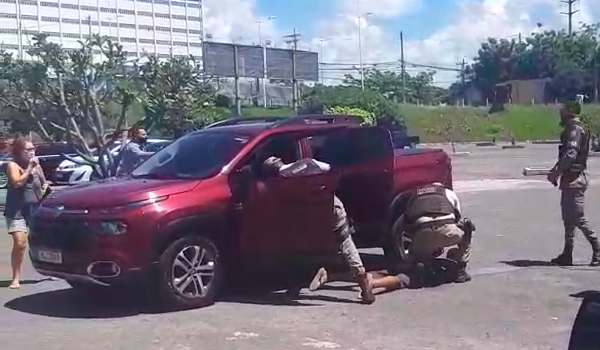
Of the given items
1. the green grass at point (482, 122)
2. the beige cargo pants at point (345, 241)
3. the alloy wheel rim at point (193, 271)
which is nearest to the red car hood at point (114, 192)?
the alloy wheel rim at point (193, 271)

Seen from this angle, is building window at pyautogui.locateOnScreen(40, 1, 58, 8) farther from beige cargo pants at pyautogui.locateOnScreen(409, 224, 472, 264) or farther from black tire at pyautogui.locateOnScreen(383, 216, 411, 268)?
beige cargo pants at pyautogui.locateOnScreen(409, 224, 472, 264)

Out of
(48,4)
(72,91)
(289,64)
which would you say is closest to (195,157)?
(72,91)

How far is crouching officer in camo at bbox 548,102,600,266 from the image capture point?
1120 cm

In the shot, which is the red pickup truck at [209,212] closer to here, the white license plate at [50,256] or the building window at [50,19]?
the white license plate at [50,256]

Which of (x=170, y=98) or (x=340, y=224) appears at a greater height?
(x=170, y=98)

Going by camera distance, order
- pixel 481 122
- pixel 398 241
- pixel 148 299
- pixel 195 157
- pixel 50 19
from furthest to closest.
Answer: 1. pixel 481 122
2. pixel 50 19
3. pixel 398 241
4. pixel 195 157
5. pixel 148 299

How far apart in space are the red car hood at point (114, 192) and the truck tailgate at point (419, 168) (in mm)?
2721

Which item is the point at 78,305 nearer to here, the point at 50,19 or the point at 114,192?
the point at 114,192

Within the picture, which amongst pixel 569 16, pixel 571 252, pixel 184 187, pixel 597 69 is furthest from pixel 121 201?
pixel 569 16

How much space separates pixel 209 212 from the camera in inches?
370

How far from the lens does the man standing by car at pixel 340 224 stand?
9500mm

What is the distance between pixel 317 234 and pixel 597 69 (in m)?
93.7

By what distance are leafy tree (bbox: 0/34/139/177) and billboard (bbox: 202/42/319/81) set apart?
34.3m

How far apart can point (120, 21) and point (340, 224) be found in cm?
7402
